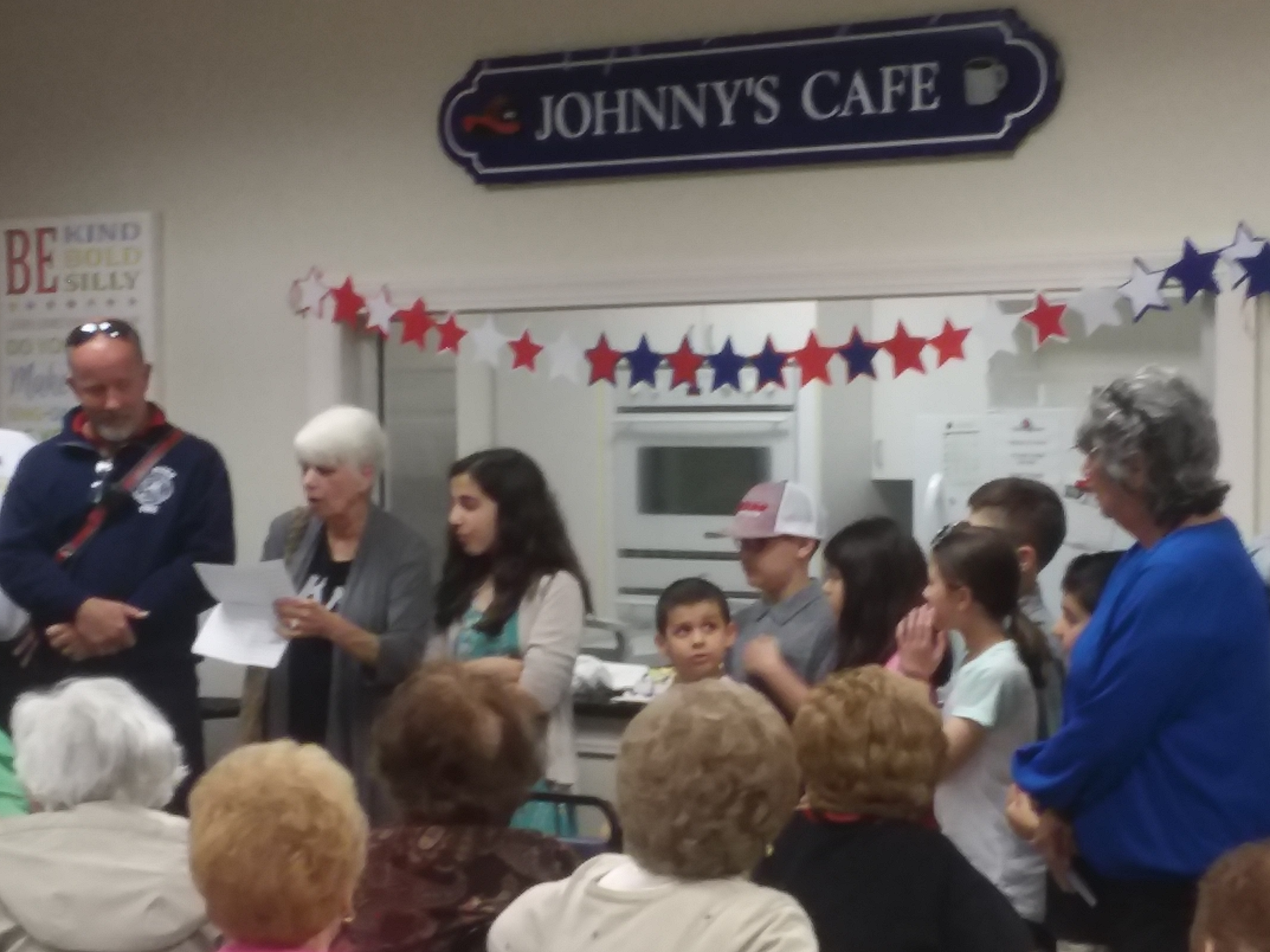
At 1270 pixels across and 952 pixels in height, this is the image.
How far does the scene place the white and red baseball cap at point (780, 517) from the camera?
9.89 feet

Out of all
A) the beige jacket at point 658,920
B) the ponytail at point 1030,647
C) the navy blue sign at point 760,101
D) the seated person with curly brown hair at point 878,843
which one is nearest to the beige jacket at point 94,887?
the beige jacket at point 658,920

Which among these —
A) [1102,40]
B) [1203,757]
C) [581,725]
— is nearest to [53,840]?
[1203,757]

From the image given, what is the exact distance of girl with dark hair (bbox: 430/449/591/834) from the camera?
118 inches

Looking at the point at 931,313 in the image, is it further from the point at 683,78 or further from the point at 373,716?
the point at 373,716

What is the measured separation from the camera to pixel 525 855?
189 cm

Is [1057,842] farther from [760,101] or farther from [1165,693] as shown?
[760,101]

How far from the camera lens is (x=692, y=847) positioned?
63.9 inches

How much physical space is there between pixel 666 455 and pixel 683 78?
1696 mm

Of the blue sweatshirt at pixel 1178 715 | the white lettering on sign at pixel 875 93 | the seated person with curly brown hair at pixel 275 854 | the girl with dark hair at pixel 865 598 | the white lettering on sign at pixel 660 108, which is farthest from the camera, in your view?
the white lettering on sign at pixel 660 108

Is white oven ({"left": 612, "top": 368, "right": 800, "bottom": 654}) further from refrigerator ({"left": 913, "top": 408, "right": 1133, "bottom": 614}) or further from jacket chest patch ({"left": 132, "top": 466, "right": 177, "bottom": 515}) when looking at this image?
jacket chest patch ({"left": 132, "top": 466, "right": 177, "bottom": 515})

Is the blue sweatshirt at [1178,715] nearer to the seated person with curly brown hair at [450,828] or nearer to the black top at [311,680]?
the seated person with curly brown hair at [450,828]

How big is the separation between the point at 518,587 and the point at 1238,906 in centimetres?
180

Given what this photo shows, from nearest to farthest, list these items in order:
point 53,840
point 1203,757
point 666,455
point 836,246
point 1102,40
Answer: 1. point 53,840
2. point 1203,757
3. point 1102,40
4. point 836,246
5. point 666,455

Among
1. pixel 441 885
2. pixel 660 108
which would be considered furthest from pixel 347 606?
pixel 660 108
